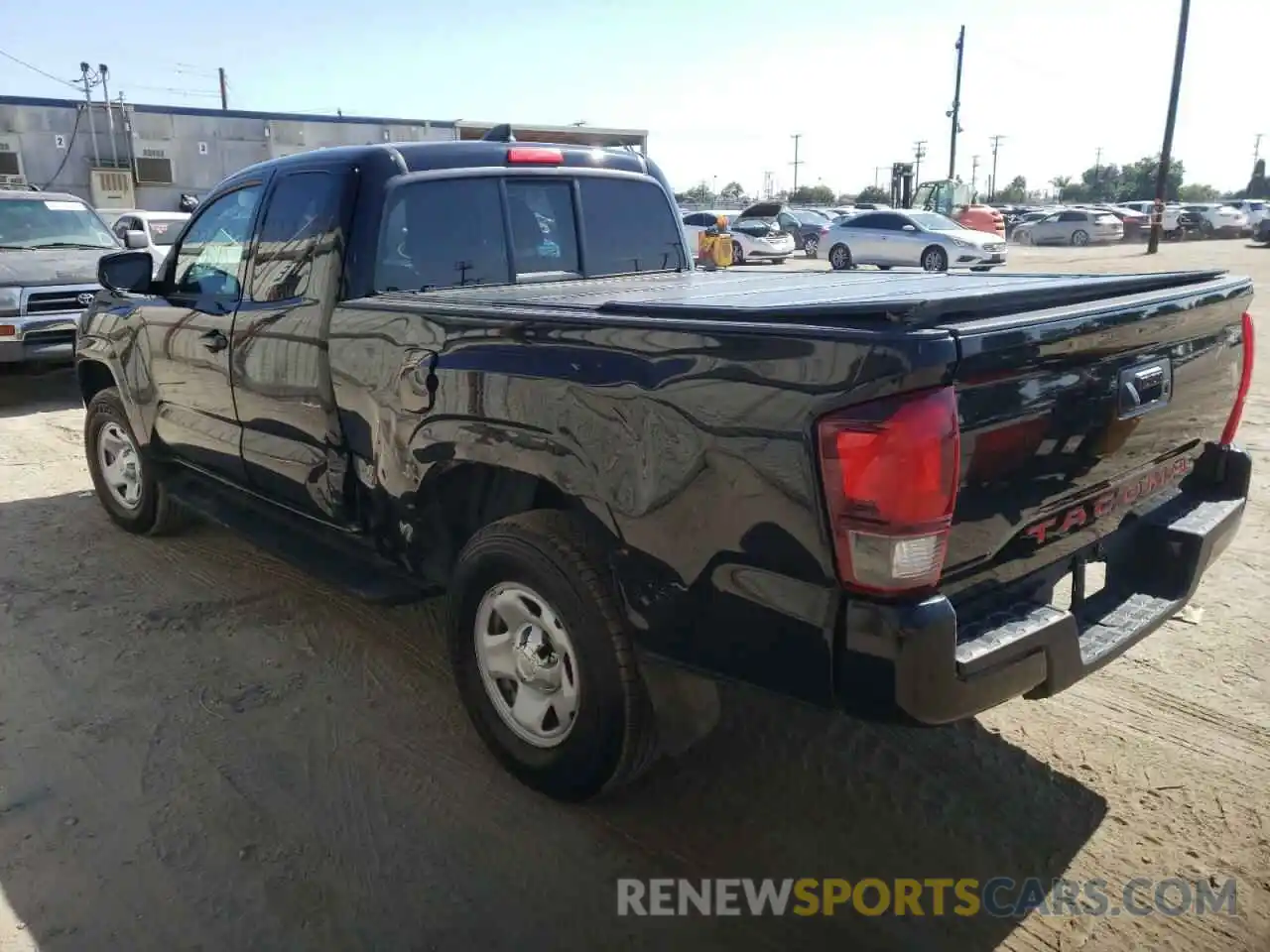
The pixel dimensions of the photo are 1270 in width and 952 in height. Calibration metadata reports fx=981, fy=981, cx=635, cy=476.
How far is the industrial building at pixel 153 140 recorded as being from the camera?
28359 mm

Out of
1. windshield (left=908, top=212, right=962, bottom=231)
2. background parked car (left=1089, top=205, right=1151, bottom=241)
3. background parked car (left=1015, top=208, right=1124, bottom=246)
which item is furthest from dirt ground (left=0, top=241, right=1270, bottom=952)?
background parked car (left=1089, top=205, right=1151, bottom=241)

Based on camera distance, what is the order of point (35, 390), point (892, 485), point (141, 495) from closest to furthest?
point (892, 485)
point (141, 495)
point (35, 390)

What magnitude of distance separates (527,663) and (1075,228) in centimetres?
3959

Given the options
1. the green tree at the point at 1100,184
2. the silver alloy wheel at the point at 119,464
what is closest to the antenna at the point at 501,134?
the silver alloy wheel at the point at 119,464

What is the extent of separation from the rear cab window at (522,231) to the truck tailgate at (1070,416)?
2.32 metres

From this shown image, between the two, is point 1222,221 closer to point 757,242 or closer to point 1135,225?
point 1135,225

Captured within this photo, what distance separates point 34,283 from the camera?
928cm

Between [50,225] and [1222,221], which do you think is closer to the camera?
[50,225]

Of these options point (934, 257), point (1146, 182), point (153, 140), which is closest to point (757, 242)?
point (934, 257)

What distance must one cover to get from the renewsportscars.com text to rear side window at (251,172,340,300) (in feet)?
8.26

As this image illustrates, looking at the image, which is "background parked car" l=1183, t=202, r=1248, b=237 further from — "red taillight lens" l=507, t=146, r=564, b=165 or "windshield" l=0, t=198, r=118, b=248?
"red taillight lens" l=507, t=146, r=564, b=165

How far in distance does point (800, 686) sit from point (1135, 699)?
1.89 metres

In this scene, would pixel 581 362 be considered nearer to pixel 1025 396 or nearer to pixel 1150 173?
pixel 1025 396

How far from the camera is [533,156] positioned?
4199 mm
